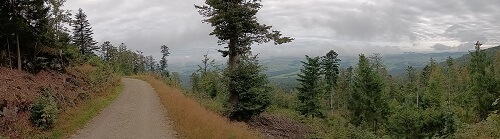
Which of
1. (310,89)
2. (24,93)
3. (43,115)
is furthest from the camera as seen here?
(310,89)

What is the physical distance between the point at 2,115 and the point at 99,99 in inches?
303

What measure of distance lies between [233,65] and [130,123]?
8006 mm

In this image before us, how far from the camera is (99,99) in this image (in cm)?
2053

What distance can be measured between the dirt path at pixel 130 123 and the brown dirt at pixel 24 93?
68.7 inches

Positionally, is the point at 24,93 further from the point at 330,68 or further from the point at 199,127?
the point at 330,68

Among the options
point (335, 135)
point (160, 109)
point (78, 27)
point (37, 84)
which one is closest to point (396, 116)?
point (335, 135)

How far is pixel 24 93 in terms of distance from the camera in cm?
1560

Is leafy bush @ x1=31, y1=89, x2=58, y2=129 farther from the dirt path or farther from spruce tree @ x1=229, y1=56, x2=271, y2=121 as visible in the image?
spruce tree @ x1=229, y1=56, x2=271, y2=121

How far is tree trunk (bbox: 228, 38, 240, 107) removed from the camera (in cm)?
2103

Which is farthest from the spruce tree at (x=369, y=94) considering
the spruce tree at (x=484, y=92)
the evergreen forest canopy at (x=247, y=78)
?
the spruce tree at (x=484, y=92)

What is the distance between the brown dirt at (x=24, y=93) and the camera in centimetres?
1258

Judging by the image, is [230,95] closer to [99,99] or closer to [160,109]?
[160,109]

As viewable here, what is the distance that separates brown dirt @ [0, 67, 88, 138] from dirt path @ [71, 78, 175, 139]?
68.7 inches

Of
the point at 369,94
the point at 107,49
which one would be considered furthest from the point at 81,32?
the point at 369,94
